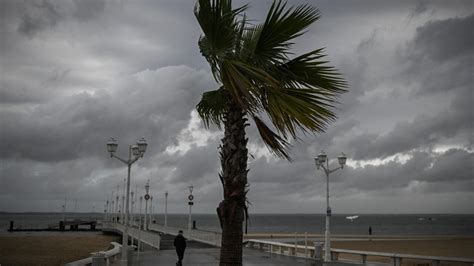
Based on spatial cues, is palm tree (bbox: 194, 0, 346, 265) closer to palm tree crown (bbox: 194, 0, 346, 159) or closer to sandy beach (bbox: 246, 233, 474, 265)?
palm tree crown (bbox: 194, 0, 346, 159)

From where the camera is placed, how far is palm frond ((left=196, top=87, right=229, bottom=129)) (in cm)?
873

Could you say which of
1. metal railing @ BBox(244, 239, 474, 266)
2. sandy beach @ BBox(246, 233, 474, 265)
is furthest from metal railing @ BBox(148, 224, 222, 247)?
sandy beach @ BBox(246, 233, 474, 265)

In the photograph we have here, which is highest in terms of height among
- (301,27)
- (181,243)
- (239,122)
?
(301,27)

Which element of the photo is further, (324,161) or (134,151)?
(324,161)

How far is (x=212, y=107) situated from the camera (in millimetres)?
8898

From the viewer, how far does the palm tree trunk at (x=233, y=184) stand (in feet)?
21.9

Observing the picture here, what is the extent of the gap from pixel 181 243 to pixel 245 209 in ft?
36.6

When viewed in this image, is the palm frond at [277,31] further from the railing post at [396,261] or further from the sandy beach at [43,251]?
the sandy beach at [43,251]

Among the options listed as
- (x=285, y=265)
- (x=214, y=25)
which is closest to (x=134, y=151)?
(x=285, y=265)

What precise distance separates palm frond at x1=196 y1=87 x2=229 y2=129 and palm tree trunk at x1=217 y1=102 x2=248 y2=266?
1584 millimetres

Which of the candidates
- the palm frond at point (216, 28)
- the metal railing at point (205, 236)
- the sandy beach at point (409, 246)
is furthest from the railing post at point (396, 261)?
the metal railing at point (205, 236)

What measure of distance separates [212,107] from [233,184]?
245 cm

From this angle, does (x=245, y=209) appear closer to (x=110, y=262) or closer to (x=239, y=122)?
(x=239, y=122)

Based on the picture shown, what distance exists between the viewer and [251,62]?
22.5 ft
